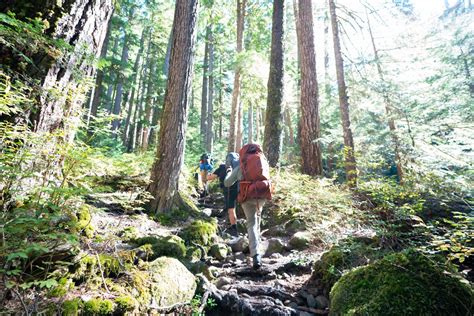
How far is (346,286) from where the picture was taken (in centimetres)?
307

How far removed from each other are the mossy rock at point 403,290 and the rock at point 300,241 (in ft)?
7.99

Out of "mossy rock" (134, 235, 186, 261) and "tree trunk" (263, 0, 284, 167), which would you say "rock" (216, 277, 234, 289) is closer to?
"mossy rock" (134, 235, 186, 261)

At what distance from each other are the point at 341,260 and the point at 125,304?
9.91 ft

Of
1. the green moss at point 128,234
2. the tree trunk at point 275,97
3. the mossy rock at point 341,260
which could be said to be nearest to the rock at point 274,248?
the mossy rock at point 341,260

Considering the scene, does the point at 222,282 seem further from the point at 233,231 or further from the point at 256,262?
the point at 233,231

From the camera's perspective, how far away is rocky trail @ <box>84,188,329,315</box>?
328 cm

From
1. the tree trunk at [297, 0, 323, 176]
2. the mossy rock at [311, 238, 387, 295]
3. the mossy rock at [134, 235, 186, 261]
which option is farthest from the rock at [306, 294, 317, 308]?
the tree trunk at [297, 0, 323, 176]

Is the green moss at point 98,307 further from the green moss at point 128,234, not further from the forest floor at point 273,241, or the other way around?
the green moss at point 128,234

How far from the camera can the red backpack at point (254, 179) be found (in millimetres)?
4930

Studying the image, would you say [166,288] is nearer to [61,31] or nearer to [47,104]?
[47,104]

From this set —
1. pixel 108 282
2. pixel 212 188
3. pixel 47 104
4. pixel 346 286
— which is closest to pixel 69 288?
pixel 108 282

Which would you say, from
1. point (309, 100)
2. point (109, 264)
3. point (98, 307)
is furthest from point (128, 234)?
point (309, 100)

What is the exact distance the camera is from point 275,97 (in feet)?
30.6

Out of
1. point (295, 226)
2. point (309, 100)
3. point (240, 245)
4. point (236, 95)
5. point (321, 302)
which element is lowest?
point (321, 302)
